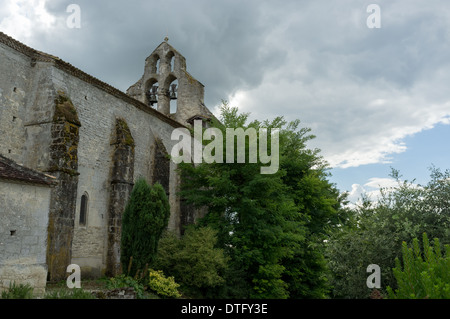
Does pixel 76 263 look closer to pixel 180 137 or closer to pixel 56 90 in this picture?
pixel 56 90

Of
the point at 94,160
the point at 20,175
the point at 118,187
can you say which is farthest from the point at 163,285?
the point at 94,160

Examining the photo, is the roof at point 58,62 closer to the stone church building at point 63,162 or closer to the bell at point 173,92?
the stone church building at point 63,162

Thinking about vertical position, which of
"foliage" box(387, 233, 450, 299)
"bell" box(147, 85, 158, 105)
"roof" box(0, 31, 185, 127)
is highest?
"bell" box(147, 85, 158, 105)

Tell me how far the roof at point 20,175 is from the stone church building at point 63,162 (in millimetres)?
26

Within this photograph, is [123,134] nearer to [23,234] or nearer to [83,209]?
[83,209]

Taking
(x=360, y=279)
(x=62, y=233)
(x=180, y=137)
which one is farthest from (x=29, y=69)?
(x=360, y=279)

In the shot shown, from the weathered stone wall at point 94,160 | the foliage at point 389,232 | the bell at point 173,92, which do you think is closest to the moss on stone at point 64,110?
the weathered stone wall at point 94,160

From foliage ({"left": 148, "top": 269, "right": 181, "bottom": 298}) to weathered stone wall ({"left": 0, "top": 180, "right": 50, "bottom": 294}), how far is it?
461cm

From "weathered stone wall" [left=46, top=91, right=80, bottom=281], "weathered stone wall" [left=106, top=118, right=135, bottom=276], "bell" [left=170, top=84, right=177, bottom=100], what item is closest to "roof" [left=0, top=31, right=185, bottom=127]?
"weathered stone wall" [left=46, top=91, right=80, bottom=281]

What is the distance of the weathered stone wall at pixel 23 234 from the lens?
930 cm

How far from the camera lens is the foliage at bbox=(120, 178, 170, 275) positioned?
14.4m

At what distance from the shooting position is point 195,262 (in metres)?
14.7

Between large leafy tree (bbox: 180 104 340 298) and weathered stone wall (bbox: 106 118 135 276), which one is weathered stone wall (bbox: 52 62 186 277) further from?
large leafy tree (bbox: 180 104 340 298)
